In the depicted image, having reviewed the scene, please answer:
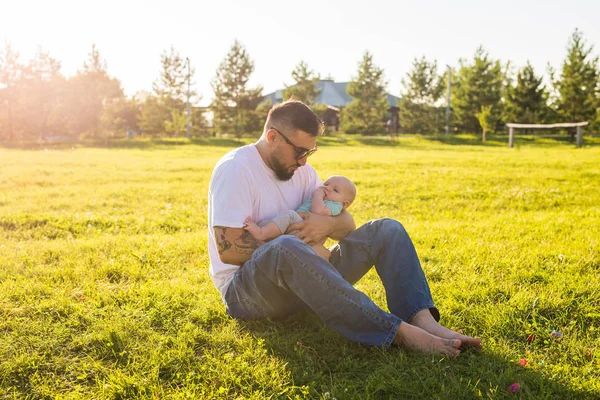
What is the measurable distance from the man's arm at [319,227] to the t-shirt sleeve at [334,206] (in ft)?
0.13

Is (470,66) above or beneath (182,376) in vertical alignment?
above

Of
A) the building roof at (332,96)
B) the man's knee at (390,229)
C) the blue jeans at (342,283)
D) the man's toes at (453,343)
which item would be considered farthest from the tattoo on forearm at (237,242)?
the building roof at (332,96)

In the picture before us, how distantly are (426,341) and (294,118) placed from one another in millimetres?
1719

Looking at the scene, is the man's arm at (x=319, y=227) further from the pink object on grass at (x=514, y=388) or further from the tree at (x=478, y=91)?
the tree at (x=478, y=91)

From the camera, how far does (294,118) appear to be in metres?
3.50

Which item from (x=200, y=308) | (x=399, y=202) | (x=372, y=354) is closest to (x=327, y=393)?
(x=372, y=354)

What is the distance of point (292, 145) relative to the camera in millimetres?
3557

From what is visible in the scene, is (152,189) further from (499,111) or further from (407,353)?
(499,111)

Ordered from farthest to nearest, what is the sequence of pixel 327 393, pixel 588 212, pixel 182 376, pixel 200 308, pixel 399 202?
pixel 399 202 < pixel 588 212 < pixel 200 308 < pixel 182 376 < pixel 327 393

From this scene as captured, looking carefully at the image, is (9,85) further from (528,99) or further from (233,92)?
(528,99)

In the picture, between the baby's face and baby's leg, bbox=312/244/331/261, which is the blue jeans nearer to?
baby's leg, bbox=312/244/331/261

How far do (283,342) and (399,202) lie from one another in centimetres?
644

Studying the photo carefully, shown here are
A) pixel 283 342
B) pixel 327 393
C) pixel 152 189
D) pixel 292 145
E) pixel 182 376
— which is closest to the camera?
pixel 327 393

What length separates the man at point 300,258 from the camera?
9.80 ft
